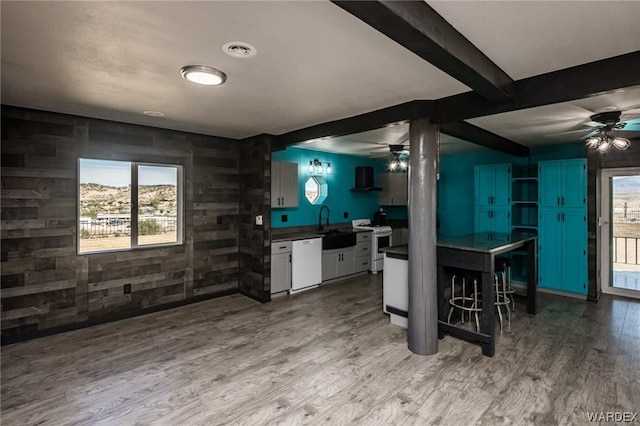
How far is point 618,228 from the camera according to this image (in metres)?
5.05

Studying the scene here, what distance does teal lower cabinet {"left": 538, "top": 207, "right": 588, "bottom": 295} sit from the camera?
15.9 feet

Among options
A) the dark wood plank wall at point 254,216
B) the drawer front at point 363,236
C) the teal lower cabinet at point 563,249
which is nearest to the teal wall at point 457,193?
the teal lower cabinet at point 563,249

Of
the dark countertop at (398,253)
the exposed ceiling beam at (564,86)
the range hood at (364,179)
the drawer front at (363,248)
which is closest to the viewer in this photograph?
the exposed ceiling beam at (564,86)

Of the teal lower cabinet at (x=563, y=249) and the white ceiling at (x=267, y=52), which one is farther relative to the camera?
the teal lower cabinet at (x=563, y=249)

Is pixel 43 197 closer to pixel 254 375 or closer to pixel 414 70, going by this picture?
pixel 254 375

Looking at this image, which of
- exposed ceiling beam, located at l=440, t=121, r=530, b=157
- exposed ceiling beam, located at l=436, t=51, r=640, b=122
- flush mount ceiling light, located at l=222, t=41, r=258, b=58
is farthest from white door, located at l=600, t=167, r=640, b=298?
flush mount ceiling light, located at l=222, t=41, r=258, b=58

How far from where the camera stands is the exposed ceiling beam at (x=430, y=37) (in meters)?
1.37

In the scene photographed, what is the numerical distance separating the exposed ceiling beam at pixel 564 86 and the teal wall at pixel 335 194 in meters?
3.40

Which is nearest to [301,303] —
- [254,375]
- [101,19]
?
[254,375]

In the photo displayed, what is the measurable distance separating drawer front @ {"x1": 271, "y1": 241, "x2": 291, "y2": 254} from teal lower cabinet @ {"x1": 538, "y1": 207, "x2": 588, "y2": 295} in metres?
4.03

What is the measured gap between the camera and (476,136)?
4.02 metres

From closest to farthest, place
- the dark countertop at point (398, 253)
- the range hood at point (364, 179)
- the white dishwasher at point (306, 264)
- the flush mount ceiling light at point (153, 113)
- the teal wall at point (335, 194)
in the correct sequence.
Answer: the flush mount ceiling light at point (153, 113)
the dark countertop at point (398, 253)
the white dishwasher at point (306, 264)
the teal wall at point (335, 194)
the range hood at point (364, 179)

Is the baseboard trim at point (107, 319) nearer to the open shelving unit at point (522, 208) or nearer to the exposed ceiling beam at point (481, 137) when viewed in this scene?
the exposed ceiling beam at point (481, 137)

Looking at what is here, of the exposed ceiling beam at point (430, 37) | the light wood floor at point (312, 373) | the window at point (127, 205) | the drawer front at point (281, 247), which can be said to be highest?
the exposed ceiling beam at point (430, 37)
